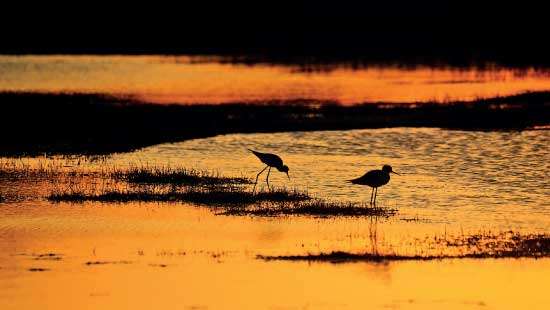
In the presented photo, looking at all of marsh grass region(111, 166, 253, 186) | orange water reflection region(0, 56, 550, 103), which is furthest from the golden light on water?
orange water reflection region(0, 56, 550, 103)

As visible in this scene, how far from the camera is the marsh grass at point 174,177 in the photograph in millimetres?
22641

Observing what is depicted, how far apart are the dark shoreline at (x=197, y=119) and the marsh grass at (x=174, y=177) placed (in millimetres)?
3920

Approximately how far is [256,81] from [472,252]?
36.9 meters

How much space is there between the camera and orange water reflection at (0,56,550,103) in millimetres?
44969

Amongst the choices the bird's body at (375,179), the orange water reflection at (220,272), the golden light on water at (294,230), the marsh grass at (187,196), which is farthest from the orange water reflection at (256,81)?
the orange water reflection at (220,272)

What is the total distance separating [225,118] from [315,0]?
217 ft

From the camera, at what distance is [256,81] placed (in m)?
52.8

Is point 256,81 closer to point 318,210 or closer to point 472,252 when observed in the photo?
point 318,210

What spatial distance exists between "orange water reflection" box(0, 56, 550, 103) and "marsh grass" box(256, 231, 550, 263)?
24676mm

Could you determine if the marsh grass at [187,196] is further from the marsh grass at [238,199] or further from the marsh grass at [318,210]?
the marsh grass at [318,210]

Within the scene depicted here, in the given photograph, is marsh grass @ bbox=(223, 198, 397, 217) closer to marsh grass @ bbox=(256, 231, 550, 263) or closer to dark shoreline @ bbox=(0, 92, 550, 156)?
marsh grass @ bbox=(256, 231, 550, 263)

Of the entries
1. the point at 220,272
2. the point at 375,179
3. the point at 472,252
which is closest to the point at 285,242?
the point at 220,272

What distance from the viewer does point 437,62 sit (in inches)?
2542

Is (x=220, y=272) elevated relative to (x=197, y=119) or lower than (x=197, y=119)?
elevated
